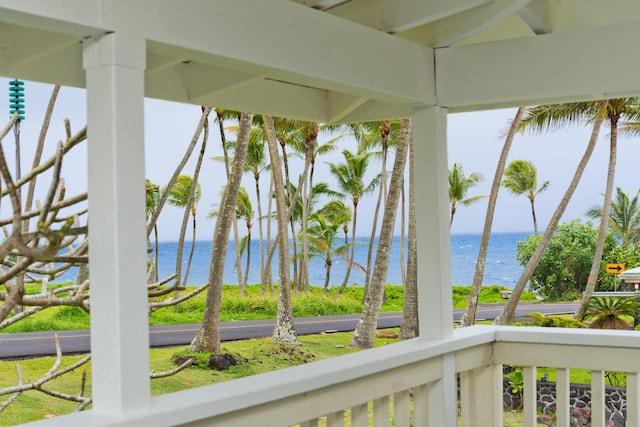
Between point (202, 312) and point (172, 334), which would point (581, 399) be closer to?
point (172, 334)

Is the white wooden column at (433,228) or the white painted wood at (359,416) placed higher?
the white wooden column at (433,228)

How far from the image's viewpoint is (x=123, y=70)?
178 cm

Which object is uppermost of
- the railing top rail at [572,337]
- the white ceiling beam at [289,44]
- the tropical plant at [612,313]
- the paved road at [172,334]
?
the white ceiling beam at [289,44]

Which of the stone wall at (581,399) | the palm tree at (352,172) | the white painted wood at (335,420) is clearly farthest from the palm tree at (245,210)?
the white painted wood at (335,420)

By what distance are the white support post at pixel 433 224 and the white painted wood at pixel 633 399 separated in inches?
26.6

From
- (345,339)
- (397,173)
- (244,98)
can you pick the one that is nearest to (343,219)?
(345,339)

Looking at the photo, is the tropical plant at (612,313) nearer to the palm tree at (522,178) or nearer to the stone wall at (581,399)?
the stone wall at (581,399)

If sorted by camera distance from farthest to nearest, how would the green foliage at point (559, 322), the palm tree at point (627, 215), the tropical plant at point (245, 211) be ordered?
1. the palm tree at point (627, 215)
2. the tropical plant at point (245, 211)
3. the green foliage at point (559, 322)

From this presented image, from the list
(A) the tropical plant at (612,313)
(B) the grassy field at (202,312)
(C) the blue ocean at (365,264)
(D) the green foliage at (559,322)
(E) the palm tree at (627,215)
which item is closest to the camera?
(D) the green foliage at (559,322)

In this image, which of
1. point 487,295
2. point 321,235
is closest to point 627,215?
point 487,295

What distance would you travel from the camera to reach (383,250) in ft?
42.6

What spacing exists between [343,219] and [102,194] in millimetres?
29905

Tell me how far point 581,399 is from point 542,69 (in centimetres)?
887

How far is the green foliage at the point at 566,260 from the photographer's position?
27.0 meters
